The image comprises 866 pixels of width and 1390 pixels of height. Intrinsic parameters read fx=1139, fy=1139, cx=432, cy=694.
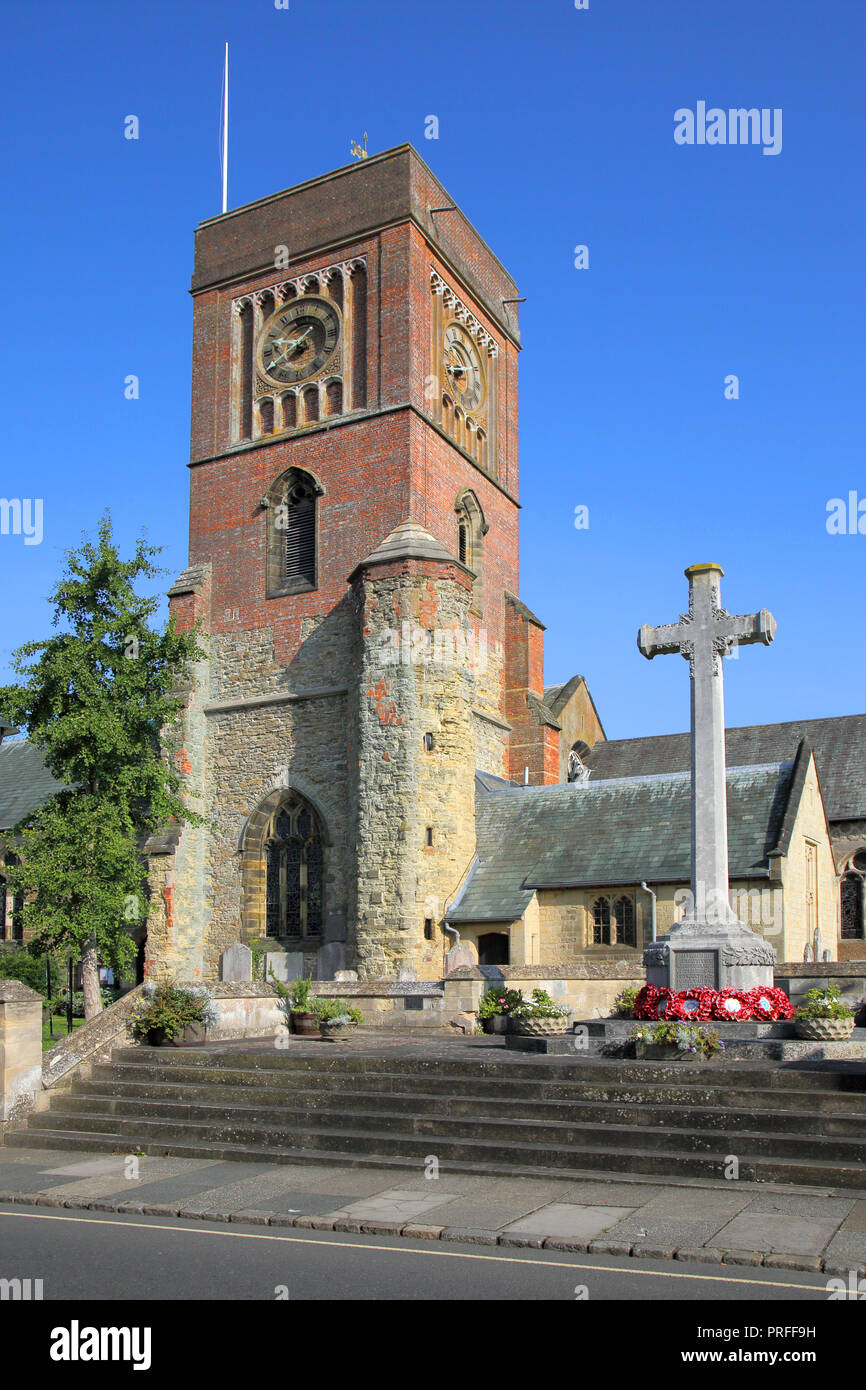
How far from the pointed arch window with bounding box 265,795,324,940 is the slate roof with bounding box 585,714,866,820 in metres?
11.4

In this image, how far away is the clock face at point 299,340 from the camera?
33.2 meters

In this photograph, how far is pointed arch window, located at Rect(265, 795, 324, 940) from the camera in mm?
29516

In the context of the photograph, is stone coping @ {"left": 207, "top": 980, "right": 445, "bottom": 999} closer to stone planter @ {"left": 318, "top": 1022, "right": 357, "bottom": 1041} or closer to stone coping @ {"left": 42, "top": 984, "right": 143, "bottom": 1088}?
stone planter @ {"left": 318, "top": 1022, "right": 357, "bottom": 1041}

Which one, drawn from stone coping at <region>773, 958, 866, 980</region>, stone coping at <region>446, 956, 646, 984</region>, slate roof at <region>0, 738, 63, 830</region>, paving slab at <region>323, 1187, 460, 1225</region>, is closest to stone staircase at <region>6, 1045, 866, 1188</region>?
paving slab at <region>323, 1187, 460, 1225</region>

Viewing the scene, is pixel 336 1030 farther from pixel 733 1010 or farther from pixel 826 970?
pixel 826 970

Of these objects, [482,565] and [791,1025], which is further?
[482,565]

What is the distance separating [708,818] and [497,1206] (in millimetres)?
7742

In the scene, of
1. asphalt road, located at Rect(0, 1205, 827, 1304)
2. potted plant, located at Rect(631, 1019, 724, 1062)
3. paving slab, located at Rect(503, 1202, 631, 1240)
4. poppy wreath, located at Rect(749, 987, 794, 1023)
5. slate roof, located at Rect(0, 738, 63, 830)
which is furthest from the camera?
slate roof, located at Rect(0, 738, 63, 830)

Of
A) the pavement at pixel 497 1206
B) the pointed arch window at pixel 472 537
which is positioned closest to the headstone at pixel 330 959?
the pointed arch window at pixel 472 537

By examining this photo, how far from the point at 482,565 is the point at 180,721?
990 cm

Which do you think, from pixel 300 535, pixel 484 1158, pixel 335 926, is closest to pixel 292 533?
pixel 300 535

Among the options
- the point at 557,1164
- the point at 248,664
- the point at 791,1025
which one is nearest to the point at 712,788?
the point at 791,1025
